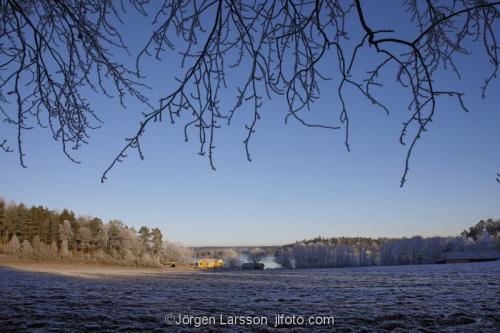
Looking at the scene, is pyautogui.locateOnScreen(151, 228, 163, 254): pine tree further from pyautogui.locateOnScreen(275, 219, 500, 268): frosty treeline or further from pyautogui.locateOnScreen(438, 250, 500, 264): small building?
pyautogui.locateOnScreen(438, 250, 500, 264): small building

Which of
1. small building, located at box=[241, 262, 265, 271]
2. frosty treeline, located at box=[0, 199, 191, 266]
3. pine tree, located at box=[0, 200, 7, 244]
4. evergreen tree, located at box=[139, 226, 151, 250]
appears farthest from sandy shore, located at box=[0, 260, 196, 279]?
evergreen tree, located at box=[139, 226, 151, 250]

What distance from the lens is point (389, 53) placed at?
251 centimetres

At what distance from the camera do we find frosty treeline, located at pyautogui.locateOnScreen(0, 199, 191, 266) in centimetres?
6366

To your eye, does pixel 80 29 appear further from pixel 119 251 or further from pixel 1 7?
pixel 119 251

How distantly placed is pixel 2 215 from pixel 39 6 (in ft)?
243

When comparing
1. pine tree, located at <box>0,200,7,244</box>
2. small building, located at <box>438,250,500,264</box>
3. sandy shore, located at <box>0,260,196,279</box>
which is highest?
pine tree, located at <box>0,200,7,244</box>

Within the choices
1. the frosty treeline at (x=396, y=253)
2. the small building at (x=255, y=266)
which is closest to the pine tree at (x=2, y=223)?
the small building at (x=255, y=266)

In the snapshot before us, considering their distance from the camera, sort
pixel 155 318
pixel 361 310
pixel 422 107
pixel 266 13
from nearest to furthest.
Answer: pixel 422 107
pixel 266 13
pixel 155 318
pixel 361 310

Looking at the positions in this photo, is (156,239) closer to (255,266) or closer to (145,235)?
(145,235)

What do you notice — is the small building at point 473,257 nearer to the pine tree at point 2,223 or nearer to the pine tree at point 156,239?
the pine tree at point 156,239

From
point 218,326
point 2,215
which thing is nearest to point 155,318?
point 218,326

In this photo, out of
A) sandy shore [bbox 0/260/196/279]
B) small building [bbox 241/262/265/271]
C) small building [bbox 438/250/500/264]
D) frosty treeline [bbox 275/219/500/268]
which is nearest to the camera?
sandy shore [bbox 0/260/196/279]

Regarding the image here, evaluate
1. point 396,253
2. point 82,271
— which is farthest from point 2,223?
point 396,253

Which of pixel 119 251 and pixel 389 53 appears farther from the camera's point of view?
pixel 119 251
